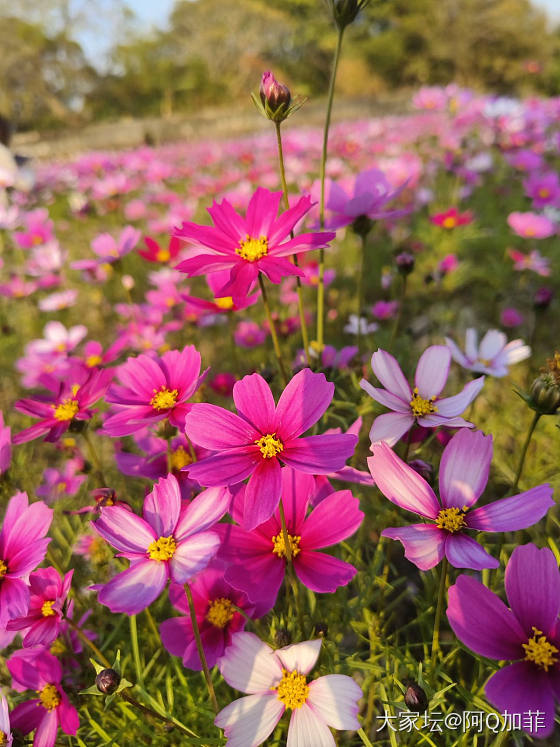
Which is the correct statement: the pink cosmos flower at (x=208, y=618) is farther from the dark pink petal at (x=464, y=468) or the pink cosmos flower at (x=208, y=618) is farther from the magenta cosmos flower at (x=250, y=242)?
the magenta cosmos flower at (x=250, y=242)

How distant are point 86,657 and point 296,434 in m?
0.71

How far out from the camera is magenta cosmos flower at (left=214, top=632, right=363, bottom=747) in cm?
61

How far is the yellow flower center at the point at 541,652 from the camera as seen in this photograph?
565 millimetres

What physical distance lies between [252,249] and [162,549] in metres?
0.49

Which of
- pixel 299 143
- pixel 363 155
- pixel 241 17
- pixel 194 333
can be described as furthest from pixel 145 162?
pixel 241 17

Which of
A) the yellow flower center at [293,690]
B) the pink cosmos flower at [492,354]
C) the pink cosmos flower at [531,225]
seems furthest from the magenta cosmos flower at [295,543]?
the pink cosmos flower at [531,225]

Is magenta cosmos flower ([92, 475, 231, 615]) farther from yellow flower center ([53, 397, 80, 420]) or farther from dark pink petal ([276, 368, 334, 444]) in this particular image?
yellow flower center ([53, 397, 80, 420])

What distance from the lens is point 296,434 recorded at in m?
0.67

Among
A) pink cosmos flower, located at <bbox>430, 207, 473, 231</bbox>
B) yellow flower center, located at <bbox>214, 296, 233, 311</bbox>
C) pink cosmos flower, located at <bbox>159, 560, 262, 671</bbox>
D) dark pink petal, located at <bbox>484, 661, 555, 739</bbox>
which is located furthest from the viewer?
pink cosmos flower, located at <bbox>430, 207, 473, 231</bbox>

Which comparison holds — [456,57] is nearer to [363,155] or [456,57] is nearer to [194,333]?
[363,155]

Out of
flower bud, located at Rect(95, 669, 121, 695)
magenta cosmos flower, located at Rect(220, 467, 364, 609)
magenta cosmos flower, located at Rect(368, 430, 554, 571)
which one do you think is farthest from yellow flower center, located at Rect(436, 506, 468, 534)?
flower bud, located at Rect(95, 669, 121, 695)

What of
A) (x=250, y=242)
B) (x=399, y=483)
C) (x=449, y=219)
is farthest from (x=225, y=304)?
(x=449, y=219)

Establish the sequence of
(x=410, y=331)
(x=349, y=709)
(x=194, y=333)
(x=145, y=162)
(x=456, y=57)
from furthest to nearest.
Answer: (x=456, y=57), (x=145, y=162), (x=194, y=333), (x=410, y=331), (x=349, y=709)

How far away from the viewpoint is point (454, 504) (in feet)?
2.26
